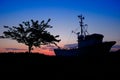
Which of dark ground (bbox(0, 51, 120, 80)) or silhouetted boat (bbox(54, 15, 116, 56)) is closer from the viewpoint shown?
dark ground (bbox(0, 51, 120, 80))

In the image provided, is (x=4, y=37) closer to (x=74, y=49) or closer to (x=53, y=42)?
(x=53, y=42)

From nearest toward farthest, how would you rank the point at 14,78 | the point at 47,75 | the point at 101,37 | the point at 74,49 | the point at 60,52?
the point at 14,78
the point at 47,75
the point at 101,37
the point at 74,49
the point at 60,52

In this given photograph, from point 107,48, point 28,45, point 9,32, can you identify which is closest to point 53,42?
point 28,45

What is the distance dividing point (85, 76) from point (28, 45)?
28.9 metres

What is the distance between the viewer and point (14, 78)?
10242mm

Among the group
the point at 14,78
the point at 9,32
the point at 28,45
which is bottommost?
the point at 14,78

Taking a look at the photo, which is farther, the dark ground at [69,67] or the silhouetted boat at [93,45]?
the silhouetted boat at [93,45]

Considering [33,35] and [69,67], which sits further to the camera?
[33,35]

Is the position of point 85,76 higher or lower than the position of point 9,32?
lower

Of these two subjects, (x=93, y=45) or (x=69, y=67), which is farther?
(x=93, y=45)

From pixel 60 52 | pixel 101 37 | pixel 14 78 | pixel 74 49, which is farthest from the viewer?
pixel 60 52

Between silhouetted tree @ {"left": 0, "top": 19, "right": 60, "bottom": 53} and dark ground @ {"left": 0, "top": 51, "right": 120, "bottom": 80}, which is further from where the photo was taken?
silhouetted tree @ {"left": 0, "top": 19, "right": 60, "bottom": 53}

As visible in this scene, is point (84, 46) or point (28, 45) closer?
point (28, 45)

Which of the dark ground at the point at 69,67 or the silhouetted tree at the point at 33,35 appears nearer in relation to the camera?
the dark ground at the point at 69,67
